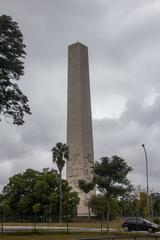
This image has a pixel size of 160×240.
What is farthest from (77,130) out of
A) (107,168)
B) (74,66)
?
(107,168)

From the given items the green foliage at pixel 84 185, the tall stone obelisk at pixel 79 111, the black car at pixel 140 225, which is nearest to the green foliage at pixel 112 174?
the black car at pixel 140 225

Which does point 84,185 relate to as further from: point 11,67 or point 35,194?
point 11,67

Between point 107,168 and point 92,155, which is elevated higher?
point 92,155

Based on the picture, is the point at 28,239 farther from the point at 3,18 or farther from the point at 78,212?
the point at 78,212

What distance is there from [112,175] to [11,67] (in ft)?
42.3

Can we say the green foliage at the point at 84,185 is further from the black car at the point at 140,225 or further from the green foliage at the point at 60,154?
the black car at the point at 140,225

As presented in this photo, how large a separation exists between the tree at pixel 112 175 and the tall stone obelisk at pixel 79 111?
36.1 meters

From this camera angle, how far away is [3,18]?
32844mm

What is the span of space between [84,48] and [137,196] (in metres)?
31.4

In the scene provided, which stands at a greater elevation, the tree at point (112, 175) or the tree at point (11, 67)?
the tree at point (11, 67)

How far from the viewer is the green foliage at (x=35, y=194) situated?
259 feet

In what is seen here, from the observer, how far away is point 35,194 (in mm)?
80812

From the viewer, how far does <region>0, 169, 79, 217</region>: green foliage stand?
78.9 meters

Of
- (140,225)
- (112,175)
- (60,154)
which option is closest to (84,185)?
(60,154)
